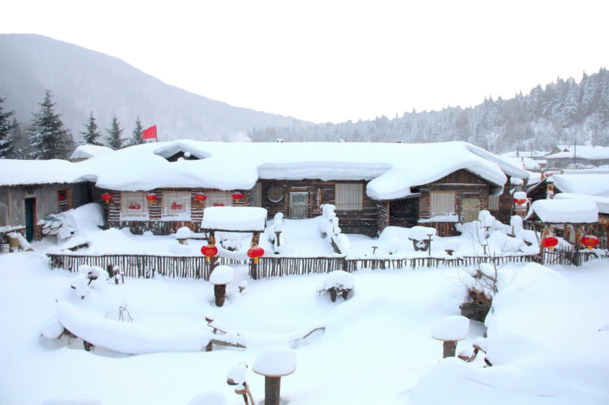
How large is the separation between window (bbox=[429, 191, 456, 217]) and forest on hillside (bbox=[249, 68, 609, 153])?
73.1 meters

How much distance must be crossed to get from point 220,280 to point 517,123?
425 ft

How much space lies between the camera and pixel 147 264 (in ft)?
44.7

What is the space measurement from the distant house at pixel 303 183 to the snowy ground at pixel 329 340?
22.5 ft

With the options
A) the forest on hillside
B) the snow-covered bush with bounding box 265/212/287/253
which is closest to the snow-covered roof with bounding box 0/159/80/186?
the snow-covered bush with bounding box 265/212/287/253

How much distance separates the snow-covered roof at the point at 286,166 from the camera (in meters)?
20.0

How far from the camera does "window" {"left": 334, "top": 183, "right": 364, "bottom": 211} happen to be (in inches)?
887

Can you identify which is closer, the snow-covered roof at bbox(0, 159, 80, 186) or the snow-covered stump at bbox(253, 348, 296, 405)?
the snow-covered stump at bbox(253, 348, 296, 405)

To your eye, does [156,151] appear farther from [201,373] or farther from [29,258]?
[201,373]

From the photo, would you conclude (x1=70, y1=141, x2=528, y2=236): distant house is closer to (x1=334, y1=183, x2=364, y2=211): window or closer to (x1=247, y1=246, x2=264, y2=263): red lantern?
(x1=334, y1=183, x2=364, y2=211): window

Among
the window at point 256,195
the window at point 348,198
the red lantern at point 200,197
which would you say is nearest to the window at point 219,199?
the red lantern at point 200,197

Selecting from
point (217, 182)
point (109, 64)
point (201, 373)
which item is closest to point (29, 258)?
point (217, 182)

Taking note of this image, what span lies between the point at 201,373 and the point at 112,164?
17.0m

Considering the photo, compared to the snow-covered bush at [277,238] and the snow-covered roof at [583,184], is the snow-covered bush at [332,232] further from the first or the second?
the snow-covered roof at [583,184]

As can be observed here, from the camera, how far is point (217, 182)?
20.1 metres
